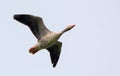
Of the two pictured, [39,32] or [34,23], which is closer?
[34,23]

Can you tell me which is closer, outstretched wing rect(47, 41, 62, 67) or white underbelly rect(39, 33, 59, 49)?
white underbelly rect(39, 33, 59, 49)

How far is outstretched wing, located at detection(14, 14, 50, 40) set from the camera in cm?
3125

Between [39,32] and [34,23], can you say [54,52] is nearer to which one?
[39,32]

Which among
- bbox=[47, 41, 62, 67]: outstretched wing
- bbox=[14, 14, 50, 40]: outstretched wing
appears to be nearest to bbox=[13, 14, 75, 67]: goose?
bbox=[14, 14, 50, 40]: outstretched wing

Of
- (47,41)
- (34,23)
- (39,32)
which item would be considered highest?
(34,23)

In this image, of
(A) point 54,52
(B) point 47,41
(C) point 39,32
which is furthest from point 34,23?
(A) point 54,52

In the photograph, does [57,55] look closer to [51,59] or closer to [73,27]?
Result: [51,59]

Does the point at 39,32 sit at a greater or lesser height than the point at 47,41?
lesser

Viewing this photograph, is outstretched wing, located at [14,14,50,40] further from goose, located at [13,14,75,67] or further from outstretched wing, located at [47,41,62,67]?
outstretched wing, located at [47,41,62,67]

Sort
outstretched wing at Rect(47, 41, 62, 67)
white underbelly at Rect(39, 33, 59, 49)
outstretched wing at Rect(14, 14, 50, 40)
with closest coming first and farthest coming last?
white underbelly at Rect(39, 33, 59, 49) → outstretched wing at Rect(14, 14, 50, 40) → outstretched wing at Rect(47, 41, 62, 67)

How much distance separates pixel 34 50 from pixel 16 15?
1.82 metres

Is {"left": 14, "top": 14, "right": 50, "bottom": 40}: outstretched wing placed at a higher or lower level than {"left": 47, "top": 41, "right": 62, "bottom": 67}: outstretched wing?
higher

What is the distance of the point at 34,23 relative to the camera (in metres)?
31.7

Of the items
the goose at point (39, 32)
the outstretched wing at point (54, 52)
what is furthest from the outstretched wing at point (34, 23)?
the outstretched wing at point (54, 52)
